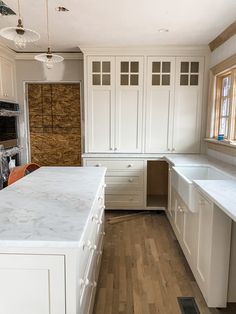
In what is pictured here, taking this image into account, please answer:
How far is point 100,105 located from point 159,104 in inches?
34.6

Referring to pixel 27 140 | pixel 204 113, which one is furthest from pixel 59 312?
pixel 27 140

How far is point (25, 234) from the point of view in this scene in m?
1.03

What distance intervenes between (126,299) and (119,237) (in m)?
1.09

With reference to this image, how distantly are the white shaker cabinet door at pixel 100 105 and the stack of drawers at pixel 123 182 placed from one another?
25 cm

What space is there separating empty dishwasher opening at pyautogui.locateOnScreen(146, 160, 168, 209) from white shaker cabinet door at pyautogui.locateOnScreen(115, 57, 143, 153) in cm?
57

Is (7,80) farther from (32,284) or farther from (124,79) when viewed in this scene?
(32,284)

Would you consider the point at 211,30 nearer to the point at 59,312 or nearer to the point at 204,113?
the point at 204,113

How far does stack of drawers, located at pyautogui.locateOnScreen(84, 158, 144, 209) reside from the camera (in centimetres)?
380

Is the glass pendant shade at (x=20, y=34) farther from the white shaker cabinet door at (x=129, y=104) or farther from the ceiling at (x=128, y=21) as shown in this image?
the white shaker cabinet door at (x=129, y=104)

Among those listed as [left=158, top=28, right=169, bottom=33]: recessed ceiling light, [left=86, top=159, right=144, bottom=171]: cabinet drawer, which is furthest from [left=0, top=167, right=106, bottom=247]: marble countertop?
[left=158, top=28, right=169, bottom=33]: recessed ceiling light

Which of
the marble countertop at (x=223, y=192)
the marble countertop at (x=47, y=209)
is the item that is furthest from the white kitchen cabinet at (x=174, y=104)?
the marble countertop at (x=47, y=209)

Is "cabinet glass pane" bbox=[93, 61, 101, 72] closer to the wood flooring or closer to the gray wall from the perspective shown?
the gray wall

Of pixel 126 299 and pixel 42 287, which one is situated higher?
pixel 42 287

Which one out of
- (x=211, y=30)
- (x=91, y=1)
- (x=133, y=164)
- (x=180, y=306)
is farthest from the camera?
(x=133, y=164)
